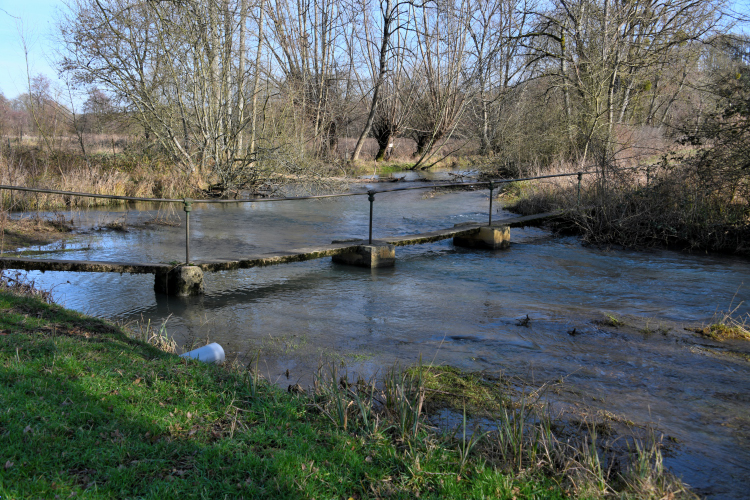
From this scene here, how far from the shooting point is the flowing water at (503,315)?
4.78 metres

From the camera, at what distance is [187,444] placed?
3410 mm

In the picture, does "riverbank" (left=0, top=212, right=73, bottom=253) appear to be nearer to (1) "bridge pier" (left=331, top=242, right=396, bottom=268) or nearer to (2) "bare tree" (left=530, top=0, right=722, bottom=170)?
(1) "bridge pier" (left=331, top=242, right=396, bottom=268)

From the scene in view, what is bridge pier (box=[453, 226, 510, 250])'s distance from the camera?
40.0ft

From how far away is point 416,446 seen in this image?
11.8ft

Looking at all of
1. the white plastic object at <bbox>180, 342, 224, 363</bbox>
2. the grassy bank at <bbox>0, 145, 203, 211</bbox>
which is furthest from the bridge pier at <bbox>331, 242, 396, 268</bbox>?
the grassy bank at <bbox>0, 145, 203, 211</bbox>

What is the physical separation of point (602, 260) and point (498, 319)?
4976 mm

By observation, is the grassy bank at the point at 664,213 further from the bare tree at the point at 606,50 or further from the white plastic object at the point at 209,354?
the white plastic object at the point at 209,354

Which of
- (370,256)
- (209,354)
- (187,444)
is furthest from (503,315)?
(187,444)

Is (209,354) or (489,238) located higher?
(489,238)

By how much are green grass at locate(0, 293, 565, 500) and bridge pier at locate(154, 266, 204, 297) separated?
3.56 metres

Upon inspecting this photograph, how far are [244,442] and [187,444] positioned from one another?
0.34 metres

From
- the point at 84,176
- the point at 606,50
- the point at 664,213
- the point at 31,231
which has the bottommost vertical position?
the point at 31,231

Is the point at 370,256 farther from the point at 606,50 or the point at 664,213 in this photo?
the point at 606,50

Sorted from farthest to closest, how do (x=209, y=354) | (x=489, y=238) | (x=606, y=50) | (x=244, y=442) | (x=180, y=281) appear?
1. (x=606, y=50)
2. (x=489, y=238)
3. (x=180, y=281)
4. (x=209, y=354)
5. (x=244, y=442)
